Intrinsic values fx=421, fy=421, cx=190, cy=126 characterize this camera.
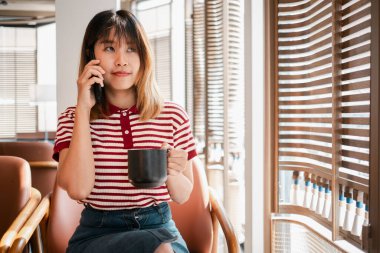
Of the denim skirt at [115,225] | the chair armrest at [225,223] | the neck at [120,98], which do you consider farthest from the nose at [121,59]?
the chair armrest at [225,223]

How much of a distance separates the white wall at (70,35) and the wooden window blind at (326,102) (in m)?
1.03

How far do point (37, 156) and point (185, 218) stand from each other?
1508mm

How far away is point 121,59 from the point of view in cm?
141

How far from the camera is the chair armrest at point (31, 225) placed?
1.36 m

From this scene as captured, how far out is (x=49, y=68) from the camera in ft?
25.3

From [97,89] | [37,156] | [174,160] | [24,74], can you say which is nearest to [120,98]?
[97,89]

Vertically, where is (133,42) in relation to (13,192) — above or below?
above

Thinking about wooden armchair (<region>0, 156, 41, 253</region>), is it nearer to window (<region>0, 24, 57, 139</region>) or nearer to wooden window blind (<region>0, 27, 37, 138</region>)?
window (<region>0, 24, 57, 139</region>)

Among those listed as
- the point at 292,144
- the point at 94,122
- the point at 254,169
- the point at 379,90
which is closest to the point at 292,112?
the point at 292,144

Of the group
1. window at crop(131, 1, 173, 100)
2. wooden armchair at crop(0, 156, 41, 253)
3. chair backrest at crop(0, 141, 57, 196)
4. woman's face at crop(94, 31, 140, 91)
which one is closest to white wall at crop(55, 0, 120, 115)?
wooden armchair at crop(0, 156, 41, 253)

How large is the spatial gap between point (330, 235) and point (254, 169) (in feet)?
1.81

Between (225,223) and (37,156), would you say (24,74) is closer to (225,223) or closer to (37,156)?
(37,156)

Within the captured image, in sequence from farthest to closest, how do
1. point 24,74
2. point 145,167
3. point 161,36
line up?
point 24,74
point 161,36
point 145,167

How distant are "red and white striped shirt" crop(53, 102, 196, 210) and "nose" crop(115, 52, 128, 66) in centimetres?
17
